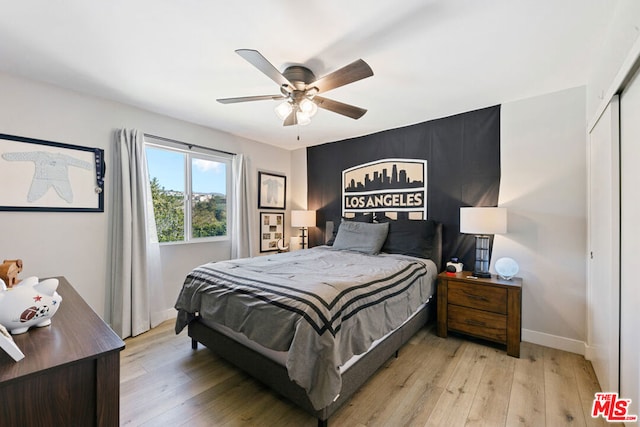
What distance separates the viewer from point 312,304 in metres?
1.58

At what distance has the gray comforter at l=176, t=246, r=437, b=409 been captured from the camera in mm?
1484

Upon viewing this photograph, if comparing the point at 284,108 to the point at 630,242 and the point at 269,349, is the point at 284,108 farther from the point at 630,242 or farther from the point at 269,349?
the point at 630,242

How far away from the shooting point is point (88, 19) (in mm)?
1654

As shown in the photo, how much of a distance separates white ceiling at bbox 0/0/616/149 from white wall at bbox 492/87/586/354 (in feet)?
0.88

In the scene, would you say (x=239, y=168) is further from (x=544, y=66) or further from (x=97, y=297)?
(x=544, y=66)

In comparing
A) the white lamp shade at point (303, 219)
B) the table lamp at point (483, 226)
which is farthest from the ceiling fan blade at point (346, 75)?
the white lamp shade at point (303, 219)

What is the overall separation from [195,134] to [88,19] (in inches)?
73.5

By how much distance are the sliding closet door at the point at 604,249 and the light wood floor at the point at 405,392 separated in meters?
0.27

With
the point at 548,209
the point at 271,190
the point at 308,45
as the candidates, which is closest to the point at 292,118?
the point at 308,45

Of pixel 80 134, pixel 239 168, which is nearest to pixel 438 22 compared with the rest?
pixel 239 168

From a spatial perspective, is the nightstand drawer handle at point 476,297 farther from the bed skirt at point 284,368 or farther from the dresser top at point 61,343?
the dresser top at point 61,343

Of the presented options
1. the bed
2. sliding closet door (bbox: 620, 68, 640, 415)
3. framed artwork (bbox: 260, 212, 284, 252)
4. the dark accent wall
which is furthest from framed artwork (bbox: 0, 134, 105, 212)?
sliding closet door (bbox: 620, 68, 640, 415)

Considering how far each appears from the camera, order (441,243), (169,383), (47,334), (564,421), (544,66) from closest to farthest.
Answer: (47,334) → (564,421) → (169,383) → (544,66) → (441,243)

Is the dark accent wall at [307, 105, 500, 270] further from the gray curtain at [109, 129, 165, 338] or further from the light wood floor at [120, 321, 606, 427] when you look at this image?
the gray curtain at [109, 129, 165, 338]
